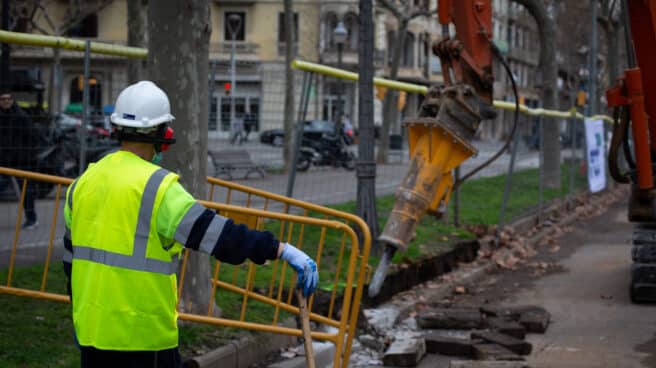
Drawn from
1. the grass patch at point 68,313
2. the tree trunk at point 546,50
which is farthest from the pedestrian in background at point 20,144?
the tree trunk at point 546,50

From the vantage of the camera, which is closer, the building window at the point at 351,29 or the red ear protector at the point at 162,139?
the red ear protector at the point at 162,139

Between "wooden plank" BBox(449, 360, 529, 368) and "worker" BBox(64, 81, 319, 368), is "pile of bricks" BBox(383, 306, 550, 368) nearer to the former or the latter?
"wooden plank" BBox(449, 360, 529, 368)

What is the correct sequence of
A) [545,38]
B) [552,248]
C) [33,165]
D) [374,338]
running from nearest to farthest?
[374,338] → [33,165] → [552,248] → [545,38]

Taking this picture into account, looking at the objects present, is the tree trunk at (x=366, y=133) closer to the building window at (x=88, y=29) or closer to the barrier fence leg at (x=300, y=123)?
the barrier fence leg at (x=300, y=123)

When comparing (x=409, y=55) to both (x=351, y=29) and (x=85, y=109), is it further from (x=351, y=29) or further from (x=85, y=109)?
(x=85, y=109)

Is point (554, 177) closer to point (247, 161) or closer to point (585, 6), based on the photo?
point (247, 161)

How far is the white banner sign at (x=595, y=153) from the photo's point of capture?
21.0 metres

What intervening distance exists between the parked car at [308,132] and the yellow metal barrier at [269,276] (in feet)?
2.89

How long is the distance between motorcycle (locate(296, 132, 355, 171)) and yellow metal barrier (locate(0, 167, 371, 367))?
102cm

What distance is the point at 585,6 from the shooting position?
4731cm

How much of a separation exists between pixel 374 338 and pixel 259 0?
5297 cm

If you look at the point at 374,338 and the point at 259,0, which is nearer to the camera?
the point at 374,338

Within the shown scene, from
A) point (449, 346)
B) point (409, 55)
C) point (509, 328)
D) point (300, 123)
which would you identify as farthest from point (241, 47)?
point (449, 346)

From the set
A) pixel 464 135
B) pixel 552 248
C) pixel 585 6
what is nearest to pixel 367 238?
pixel 464 135
